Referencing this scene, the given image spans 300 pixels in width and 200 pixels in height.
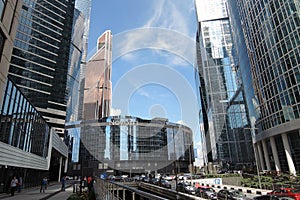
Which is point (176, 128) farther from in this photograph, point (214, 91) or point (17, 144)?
point (17, 144)

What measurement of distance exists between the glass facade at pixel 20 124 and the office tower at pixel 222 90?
56160 mm

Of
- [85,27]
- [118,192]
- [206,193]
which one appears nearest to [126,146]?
[206,193]

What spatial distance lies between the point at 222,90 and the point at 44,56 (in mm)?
67101

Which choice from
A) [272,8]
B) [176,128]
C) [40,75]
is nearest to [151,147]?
A: [176,128]

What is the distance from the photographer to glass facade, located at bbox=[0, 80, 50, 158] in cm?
1723

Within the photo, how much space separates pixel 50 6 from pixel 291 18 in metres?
81.5

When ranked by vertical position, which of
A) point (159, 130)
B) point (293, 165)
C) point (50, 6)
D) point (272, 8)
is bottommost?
point (293, 165)

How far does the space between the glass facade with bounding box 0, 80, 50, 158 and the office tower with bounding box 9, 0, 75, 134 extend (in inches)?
1920

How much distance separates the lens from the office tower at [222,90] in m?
69.5

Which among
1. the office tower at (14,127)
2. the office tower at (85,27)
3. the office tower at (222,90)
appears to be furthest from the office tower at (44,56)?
the office tower at (85,27)

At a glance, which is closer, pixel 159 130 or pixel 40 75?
pixel 40 75

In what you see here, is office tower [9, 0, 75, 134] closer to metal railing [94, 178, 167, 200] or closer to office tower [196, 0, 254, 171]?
office tower [196, 0, 254, 171]

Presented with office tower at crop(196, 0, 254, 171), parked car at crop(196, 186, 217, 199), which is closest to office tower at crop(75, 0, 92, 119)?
office tower at crop(196, 0, 254, 171)

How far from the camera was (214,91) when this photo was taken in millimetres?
82688
